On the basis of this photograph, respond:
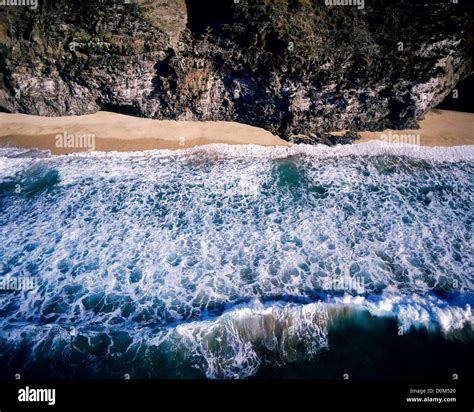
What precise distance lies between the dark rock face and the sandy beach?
655 millimetres

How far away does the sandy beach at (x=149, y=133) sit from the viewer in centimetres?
1503

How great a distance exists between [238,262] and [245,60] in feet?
33.5

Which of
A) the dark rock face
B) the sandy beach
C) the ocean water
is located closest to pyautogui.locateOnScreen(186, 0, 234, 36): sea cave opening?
the dark rock face

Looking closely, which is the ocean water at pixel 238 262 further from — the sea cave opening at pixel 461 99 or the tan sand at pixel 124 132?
the sea cave opening at pixel 461 99

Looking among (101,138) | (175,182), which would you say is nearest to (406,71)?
(175,182)

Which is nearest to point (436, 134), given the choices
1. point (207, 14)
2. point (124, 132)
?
point (207, 14)

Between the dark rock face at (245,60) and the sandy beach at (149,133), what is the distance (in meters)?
0.65

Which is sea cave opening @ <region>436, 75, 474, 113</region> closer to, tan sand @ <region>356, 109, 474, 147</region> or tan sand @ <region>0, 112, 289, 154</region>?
tan sand @ <region>356, 109, 474, 147</region>

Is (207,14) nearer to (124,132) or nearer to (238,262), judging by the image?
(124,132)

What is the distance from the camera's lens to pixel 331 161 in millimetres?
14109

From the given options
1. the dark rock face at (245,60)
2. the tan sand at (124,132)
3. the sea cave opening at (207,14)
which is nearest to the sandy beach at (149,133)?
the tan sand at (124,132)

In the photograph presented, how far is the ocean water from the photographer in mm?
7289

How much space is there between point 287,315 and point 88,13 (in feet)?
55.9

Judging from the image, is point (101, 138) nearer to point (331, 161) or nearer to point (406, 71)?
point (331, 161)
